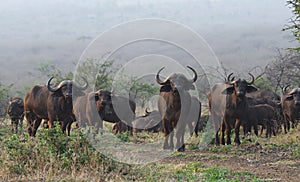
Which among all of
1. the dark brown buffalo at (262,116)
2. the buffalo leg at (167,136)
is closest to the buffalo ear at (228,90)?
the buffalo leg at (167,136)

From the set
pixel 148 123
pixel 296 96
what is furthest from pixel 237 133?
pixel 148 123

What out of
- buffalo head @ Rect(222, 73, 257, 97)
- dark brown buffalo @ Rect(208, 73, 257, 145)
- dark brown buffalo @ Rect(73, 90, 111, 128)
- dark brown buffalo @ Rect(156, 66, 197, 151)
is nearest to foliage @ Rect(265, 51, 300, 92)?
dark brown buffalo @ Rect(208, 73, 257, 145)

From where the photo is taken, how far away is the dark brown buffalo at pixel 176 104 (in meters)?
14.4

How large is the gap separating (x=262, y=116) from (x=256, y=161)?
25.7 ft

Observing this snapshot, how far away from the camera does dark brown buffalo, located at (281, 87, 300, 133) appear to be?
60.8 ft

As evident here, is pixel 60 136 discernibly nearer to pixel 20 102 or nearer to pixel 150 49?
pixel 150 49

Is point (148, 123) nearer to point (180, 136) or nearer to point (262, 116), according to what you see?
point (262, 116)

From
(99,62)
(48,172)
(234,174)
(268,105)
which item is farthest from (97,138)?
(99,62)

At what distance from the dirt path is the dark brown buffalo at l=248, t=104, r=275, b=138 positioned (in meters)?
4.62

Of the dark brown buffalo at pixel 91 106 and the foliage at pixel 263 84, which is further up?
the foliage at pixel 263 84

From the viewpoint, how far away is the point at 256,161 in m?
11.7

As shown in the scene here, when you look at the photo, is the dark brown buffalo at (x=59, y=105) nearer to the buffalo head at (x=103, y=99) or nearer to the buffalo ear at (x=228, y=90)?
the buffalo head at (x=103, y=99)

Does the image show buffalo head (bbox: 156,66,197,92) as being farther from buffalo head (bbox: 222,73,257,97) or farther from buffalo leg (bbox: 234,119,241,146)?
buffalo leg (bbox: 234,119,241,146)

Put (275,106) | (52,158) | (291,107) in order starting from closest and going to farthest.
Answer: (52,158), (291,107), (275,106)
